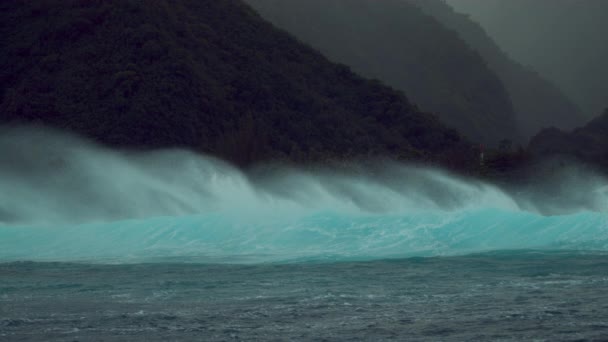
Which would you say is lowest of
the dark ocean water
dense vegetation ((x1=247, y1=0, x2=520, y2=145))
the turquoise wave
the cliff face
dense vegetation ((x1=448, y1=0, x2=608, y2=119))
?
the dark ocean water

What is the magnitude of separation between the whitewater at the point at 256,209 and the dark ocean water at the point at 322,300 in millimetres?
1676

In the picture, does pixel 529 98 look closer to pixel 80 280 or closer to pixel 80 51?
pixel 80 51

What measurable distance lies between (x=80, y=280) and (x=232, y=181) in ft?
46.9

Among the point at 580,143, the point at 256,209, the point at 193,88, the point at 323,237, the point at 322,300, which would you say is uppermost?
the point at 193,88

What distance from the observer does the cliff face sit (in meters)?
32.2

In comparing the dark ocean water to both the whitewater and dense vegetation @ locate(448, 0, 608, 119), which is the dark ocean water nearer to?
the whitewater

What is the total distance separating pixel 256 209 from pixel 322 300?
373 inches

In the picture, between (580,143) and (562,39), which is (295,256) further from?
(562,39)

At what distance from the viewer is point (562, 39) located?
8294 centimetres

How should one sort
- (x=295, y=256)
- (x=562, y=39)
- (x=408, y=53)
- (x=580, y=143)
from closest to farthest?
1. (x=295, y=256)
2. (x=580, y=143)
3. (x=408, y=53)
4. (x=562, y=39)

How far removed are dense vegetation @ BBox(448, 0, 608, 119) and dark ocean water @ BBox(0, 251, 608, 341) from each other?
223 ft

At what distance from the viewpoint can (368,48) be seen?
58.7 m

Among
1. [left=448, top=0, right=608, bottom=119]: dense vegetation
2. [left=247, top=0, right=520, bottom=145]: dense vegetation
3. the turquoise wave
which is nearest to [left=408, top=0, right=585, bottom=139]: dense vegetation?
[left=448, top=0, right=608, bottom=119]: dense vegetation

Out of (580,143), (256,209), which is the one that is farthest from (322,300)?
(580,143)
